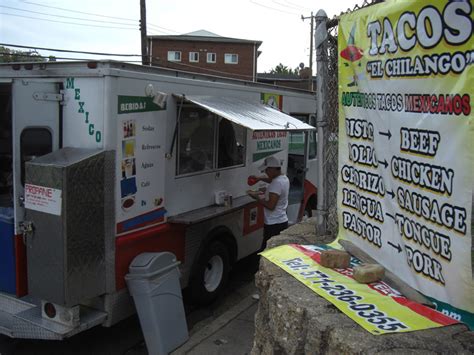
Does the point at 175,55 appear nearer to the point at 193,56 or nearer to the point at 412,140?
the point at 193,56

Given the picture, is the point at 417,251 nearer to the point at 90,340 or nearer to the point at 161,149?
the point at 161,149

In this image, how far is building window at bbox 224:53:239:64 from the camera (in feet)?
141

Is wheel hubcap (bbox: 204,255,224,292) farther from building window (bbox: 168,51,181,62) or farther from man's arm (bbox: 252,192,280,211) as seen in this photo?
building window (bbox: 168,51,181,62)

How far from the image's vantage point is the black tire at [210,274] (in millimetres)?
5434

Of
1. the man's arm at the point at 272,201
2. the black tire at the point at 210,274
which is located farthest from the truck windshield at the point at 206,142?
the black tire at the point at 210,274

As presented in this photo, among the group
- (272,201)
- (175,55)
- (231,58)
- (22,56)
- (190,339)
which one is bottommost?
(190,339)

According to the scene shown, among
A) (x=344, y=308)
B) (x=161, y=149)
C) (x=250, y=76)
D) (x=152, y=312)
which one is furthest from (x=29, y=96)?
(x=250, y=76)

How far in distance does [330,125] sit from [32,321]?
297 centimetres

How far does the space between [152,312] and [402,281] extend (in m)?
2.58

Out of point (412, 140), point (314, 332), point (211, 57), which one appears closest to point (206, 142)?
point (412, 140)

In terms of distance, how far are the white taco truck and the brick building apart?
38.5 meters

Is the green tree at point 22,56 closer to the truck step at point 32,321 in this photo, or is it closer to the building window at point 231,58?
the truck step at point 32,321

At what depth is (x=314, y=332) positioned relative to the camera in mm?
1963

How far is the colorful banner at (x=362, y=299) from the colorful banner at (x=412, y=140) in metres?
0.10
